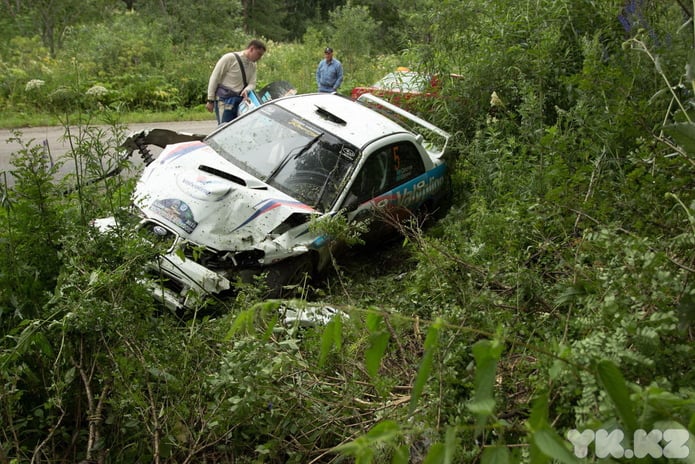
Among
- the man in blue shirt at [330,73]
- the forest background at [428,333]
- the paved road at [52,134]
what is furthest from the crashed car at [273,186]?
the man in blue shirt at [330,73]

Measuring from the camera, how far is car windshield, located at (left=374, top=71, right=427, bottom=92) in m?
9.59

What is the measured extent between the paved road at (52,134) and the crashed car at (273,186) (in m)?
3.70

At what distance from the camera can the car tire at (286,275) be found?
5.64 meters

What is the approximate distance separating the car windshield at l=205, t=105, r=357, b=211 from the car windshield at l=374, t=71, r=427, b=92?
3175 mm

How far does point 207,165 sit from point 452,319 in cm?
360

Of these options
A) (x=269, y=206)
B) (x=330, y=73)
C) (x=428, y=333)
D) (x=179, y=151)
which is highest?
(x=428, y=333)

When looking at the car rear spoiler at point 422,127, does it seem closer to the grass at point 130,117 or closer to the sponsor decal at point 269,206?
the sponsor decal at point 269,206

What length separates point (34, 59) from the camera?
643 inches

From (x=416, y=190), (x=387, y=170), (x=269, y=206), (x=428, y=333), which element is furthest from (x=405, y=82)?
(x=428, y=333)

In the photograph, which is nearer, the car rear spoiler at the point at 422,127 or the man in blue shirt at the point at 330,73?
the car rear spoiler at the point at 422,127

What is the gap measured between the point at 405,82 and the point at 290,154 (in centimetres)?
411

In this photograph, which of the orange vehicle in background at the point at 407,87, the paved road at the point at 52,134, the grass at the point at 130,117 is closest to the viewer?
the orange vehicle in background at the point at 407,87

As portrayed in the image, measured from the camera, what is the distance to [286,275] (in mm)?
5734

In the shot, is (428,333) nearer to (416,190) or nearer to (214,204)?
(214,204)
